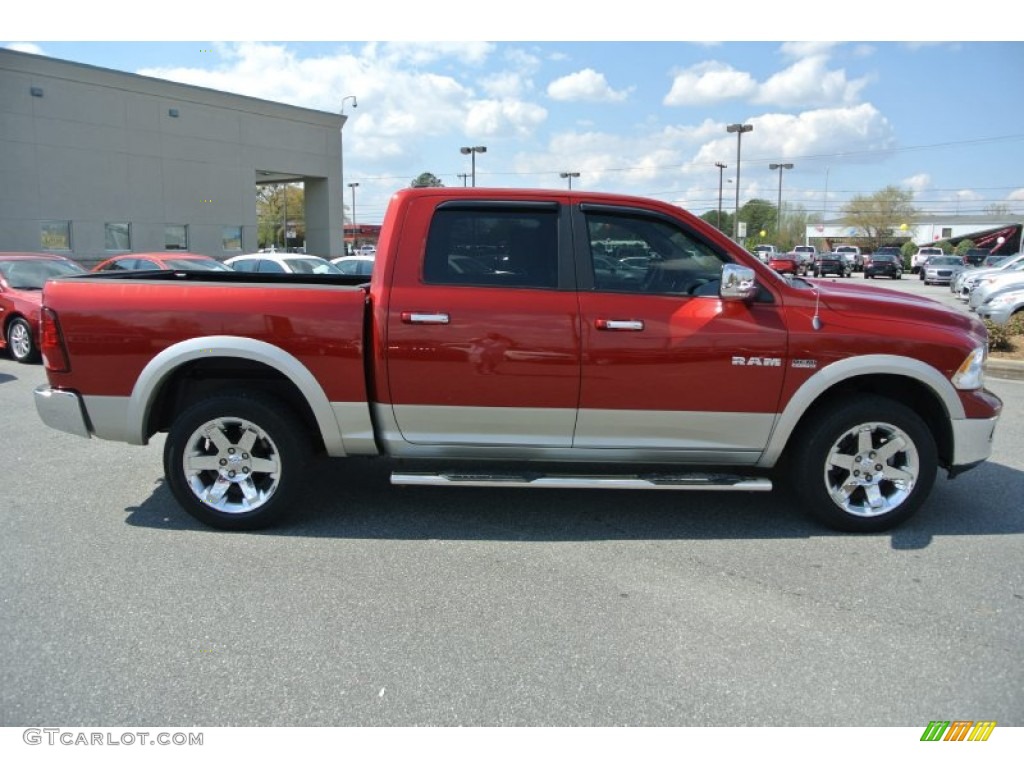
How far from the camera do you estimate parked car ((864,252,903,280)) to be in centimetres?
4356

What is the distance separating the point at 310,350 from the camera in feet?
14.1

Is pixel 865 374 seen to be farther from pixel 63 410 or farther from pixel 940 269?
pixel 940 269

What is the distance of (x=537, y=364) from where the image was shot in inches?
168

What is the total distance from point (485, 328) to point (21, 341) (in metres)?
9.87

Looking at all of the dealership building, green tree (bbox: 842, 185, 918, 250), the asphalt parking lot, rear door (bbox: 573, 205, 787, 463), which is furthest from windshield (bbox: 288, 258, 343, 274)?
green tree (bbox: 842, 185, 918, 250)

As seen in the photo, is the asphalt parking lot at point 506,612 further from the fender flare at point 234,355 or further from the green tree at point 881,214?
the green tree at point 881,214

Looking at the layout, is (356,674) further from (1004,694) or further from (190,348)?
(1004,694)

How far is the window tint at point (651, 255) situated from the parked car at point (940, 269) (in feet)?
123

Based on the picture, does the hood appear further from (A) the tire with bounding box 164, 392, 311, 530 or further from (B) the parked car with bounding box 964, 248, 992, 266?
(B) the parked car with bounding box 964, 248, 992, 266

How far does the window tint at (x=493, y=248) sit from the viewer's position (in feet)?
14.3

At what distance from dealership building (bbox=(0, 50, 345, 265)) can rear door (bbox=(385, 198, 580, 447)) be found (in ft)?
90.1

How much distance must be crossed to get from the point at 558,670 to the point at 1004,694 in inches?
69.8

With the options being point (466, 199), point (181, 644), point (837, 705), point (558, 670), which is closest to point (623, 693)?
point (558, 670)

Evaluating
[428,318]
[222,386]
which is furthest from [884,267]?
[222,386]
